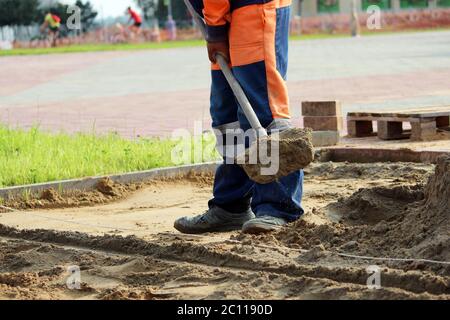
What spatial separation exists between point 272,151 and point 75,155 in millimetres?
3358

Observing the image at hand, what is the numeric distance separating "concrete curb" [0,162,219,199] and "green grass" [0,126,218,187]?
190 mm

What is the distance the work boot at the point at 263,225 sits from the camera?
237 inches

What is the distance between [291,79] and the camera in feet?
58.6

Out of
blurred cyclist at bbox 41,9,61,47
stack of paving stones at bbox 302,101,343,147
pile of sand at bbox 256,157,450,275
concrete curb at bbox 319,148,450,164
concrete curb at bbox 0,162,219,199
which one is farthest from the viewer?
blurred cyclist at bbox 41,9,61,47

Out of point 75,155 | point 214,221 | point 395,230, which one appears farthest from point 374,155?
point 395,230

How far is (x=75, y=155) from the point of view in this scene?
29.3 feet

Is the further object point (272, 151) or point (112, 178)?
point (112, 178)

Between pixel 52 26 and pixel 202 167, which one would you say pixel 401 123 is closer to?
pixel 202 167

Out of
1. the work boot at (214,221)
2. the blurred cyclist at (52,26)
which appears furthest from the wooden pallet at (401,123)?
the blurred cyclist at (52,26)

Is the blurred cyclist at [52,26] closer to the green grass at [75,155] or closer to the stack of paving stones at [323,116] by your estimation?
the green grass at [75,155]

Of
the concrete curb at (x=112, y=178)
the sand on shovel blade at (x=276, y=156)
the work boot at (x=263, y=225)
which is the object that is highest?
the sand on shovel blade at (x=276, y=156)

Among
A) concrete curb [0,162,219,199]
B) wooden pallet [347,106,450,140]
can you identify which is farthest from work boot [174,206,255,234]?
wooden pallet [347,106,450,140]

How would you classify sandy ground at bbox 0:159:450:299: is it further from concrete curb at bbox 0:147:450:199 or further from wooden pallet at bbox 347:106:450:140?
wooden pallet at bbox 347:106:450:140

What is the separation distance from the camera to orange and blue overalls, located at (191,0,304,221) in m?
6.08
